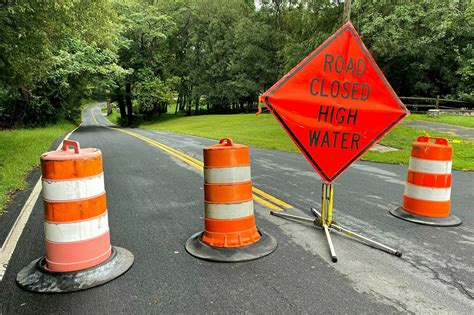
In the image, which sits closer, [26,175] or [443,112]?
[26,175]

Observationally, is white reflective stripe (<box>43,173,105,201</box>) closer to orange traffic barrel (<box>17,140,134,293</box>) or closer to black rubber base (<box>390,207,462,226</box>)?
orange traffic barrel (<box>17,140,134,293</box>)

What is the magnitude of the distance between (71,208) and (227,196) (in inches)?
63.8

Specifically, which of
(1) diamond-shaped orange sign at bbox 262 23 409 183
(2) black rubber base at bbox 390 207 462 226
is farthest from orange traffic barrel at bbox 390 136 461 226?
(1) diamond-shaped orange sign at bbox 262 23 409 183

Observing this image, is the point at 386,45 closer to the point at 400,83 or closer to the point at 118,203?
the point at 400,83

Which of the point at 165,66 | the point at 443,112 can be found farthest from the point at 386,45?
the point at 165,66

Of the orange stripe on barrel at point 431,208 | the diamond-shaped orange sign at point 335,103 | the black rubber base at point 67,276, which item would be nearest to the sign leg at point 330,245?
the diamond-shaped orange sign at point 335,103

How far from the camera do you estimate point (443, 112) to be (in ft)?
82.2

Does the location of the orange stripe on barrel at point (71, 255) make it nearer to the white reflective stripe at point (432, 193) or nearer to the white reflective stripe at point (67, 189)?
the white reflective stripe at point (67, 189)

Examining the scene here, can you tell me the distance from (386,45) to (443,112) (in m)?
6.56

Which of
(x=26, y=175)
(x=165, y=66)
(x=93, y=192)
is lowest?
(x=26, y=175)

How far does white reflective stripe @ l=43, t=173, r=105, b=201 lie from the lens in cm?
342

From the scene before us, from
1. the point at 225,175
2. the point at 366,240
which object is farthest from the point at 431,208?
the point at 225,175

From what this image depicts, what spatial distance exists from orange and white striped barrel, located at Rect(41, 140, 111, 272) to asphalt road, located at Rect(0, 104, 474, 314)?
0.41 metres

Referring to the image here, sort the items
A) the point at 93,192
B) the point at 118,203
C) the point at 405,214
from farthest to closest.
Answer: the point at 118,203 → the point at 405,214 → the point at 93,192
